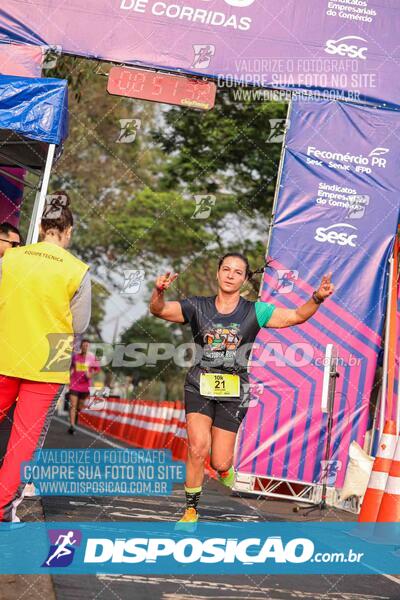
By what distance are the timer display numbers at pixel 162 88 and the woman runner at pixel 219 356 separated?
4.88m

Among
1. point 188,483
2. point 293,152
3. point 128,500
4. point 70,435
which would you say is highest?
point 293,152

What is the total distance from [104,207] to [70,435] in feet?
43.3

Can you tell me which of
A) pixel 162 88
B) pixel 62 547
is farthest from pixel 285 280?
pixel 62 547

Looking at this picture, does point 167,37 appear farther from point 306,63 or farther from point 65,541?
point 65,541

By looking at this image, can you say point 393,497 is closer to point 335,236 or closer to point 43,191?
point 43,191

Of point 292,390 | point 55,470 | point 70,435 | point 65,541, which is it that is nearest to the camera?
point 65,541

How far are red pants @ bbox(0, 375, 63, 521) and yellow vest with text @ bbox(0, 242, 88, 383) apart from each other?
0.08 metres

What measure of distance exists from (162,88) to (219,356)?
18.1 feet

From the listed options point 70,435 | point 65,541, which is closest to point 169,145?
point 70,435

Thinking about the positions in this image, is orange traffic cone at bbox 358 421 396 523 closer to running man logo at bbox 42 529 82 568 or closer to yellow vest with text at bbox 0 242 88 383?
yellow vest with text at bbox 0 242 88 383

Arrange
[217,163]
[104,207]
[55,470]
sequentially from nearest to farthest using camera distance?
[55,470] → [217,163] → [104,207]

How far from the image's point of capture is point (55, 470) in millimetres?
10695

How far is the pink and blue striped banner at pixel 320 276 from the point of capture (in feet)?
40.0

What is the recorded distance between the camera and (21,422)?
616cm
